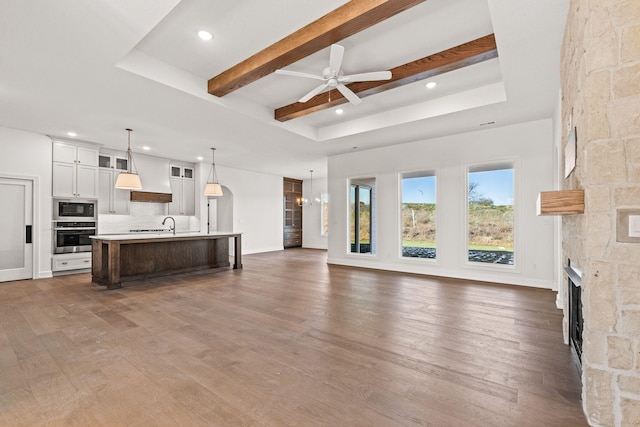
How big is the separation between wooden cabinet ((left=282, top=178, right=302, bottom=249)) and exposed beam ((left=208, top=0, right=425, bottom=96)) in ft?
27.1

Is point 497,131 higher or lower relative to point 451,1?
lower

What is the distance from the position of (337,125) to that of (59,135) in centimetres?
575

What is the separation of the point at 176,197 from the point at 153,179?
78cm

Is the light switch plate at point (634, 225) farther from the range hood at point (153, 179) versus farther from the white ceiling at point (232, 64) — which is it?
the range hood at point (153, 179)

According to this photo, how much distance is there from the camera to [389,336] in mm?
2998

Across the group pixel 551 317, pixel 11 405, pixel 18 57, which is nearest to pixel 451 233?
pixel 551 317

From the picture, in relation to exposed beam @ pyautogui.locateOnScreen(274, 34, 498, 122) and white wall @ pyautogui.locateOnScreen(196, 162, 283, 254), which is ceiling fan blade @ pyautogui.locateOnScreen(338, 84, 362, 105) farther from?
white wall @ pyautogui.locateOnScreen(196, 162, 283, 254)

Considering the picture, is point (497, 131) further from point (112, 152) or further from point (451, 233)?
point (112, 152)

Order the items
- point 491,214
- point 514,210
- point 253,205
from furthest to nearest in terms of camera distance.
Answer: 1. point 253,205
2. point 491,214
3. point 514,210

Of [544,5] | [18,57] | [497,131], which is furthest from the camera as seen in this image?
[497,131]

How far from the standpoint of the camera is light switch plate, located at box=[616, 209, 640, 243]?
160 cm

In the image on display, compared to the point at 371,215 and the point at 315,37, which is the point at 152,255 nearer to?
the point at 371,215

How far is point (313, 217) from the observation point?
41.0 ft

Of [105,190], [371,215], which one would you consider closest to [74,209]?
[105,190]
